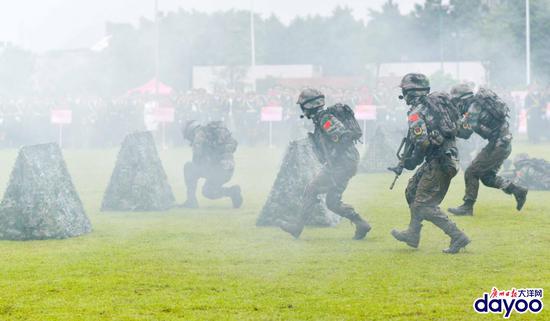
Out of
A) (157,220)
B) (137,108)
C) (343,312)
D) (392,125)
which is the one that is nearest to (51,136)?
(137,108)

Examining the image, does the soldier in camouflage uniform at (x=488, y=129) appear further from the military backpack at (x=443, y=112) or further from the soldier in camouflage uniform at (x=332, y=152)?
the military backpack at (x=443, y=112)

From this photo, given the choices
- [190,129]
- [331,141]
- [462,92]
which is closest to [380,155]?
[190,129]

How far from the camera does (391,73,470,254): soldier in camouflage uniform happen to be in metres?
12.4

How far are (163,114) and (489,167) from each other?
25755 mm

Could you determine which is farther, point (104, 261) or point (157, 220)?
point (157, 220)

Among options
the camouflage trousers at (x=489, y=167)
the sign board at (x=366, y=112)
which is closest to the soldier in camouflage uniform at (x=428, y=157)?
the camouflage trousers at (x=489, y=167)

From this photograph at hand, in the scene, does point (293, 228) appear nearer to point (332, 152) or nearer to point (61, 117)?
point (332, 152)

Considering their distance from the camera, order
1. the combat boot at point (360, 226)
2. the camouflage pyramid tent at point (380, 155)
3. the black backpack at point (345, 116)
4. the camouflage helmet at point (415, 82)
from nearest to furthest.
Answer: the camouflage helmet at point (415, 82)
the black backpack at point (345, 116)
the combat boot at point (360, 226)
the camouflage pyramid tent at point (380, 155)

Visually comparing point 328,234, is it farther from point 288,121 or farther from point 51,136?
point 51,136

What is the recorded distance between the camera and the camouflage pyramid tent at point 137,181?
723 inches

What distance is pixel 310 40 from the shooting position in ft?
226

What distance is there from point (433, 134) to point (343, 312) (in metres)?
Result: 3.65

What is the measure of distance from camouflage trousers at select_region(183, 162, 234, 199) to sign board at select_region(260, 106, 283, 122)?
2244cm

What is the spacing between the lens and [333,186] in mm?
13836
